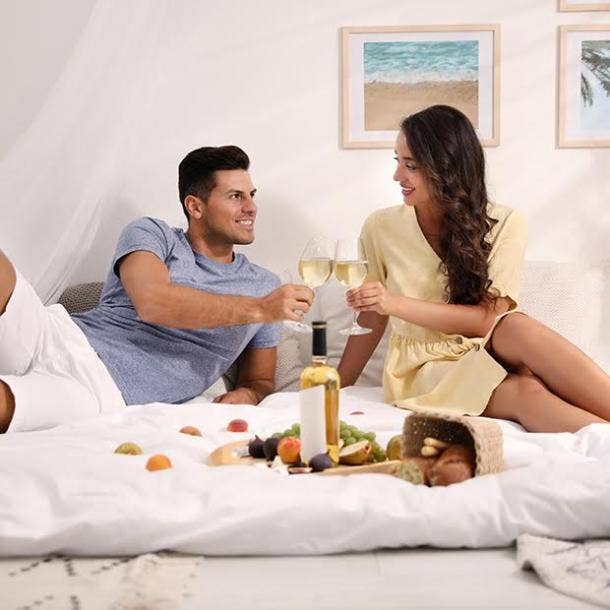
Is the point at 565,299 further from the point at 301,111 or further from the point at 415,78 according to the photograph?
the point at 301,111

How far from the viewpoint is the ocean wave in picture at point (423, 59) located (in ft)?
12.3

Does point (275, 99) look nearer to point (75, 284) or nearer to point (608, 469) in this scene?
point (75, 284)

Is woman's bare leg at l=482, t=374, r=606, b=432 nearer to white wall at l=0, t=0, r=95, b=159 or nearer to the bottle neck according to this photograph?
the bottle neck

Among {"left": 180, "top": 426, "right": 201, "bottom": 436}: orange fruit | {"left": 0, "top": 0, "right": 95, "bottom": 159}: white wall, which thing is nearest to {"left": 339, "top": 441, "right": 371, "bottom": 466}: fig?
{"left": 180, "top": 426, "right": 201, "bottom": 436}: orange fruit

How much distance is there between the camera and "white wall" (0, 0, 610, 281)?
3.74 m

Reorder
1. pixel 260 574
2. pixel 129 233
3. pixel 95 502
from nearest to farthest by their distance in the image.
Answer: pixel 260 574, pixel 95 502, pixel 129 233

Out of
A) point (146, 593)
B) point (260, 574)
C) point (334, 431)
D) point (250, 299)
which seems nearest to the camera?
point (146, 593)

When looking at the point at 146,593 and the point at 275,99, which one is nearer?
the point at 146,593

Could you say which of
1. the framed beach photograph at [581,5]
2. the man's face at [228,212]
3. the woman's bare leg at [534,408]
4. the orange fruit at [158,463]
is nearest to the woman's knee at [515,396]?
the woman's bare leg at [534,408]

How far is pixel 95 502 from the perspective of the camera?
168 cm

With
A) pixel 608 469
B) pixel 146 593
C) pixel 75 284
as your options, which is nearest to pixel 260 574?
pixel 146 593

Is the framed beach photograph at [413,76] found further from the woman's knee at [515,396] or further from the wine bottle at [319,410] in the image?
the wine bottle at [319,410]

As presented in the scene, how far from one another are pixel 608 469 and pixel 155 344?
164cm

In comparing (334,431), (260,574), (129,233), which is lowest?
(260,574)
